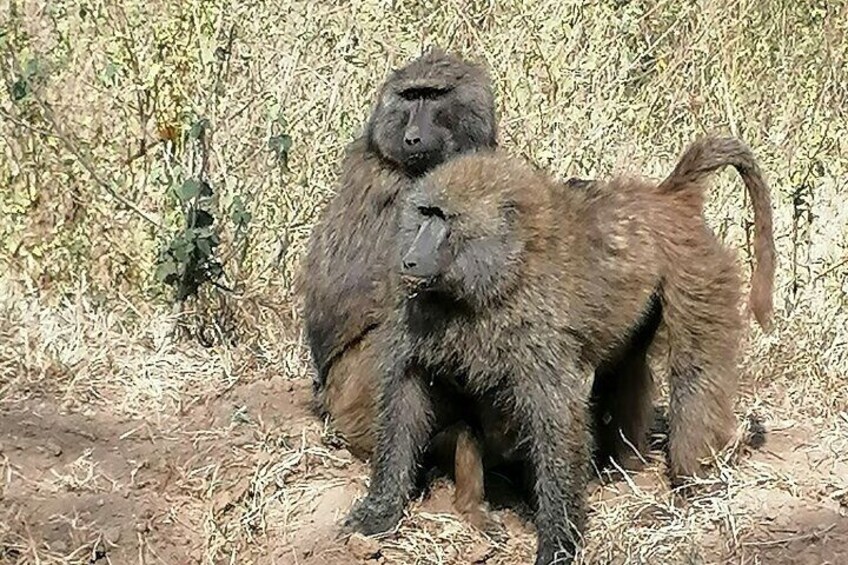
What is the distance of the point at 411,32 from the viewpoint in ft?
21.8

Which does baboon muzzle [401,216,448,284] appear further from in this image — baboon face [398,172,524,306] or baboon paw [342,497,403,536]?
baboon paw [342,497,403,536]

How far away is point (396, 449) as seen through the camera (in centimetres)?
432

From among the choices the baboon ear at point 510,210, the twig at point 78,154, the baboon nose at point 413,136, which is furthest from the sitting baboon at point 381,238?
the twig at point 78,154

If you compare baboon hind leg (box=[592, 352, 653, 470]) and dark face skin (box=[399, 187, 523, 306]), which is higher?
dark face skin (box=[399, 187, 523, 306])

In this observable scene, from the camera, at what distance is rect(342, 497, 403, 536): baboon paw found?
430 centimetres

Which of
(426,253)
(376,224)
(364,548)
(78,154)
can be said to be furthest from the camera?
(78,154)

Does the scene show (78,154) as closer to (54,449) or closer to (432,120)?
(54,449)

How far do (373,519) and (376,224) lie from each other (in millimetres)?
980

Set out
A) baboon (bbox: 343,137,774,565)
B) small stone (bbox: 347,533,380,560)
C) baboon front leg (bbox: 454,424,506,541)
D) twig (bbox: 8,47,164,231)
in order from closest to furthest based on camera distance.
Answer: baboon (bbox: 343,137,774,565)
small stone (bbox: 347,533,380,560)
baboon front leg (bbox: 454,424,506,541)
twig (bbox: 8,47,164,231)

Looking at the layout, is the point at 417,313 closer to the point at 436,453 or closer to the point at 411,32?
the point at 436,453

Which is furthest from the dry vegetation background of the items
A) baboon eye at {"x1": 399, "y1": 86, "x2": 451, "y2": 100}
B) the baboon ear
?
baboon eye at {"x1": 399, "y1": 86, "x2": 451, "y2": 100}

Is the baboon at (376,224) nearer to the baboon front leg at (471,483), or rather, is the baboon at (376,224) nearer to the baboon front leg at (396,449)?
the baboon front leg at (471,483)

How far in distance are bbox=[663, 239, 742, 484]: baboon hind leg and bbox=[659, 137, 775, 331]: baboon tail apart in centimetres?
12

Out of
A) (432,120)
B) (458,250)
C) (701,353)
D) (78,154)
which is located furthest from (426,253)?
(78,154)
